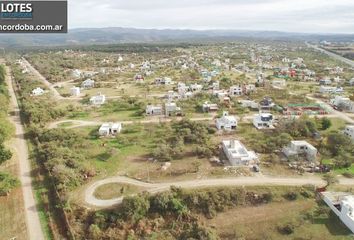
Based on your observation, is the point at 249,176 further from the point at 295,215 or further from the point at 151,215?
the point at 151,215

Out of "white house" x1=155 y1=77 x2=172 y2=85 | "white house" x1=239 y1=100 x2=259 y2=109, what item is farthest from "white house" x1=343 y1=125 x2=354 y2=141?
"white house" x1=155 y1=77 x2=172 y2=85

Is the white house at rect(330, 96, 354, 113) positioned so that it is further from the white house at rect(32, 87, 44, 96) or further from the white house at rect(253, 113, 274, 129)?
the white house at rect(32, 87, 44, 96)

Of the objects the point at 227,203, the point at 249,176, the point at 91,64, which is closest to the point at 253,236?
the point at 227,203

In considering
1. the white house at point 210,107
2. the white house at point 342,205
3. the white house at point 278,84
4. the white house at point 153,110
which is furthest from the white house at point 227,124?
the white house at point 278,84

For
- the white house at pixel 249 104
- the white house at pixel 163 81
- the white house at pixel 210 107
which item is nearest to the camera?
the white house at pixel 210 107

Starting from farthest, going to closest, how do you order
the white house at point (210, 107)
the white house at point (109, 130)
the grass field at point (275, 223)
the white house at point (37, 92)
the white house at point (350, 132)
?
the white house at point (37, 92), the white house at point (210, 107), the white house at point (109, 130), the white house at point (350, 132), the grass field at point (275, 223)

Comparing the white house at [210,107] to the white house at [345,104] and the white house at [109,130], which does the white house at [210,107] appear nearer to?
the white house at [109,130]

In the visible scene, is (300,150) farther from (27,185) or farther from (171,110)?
→ (27,185)
